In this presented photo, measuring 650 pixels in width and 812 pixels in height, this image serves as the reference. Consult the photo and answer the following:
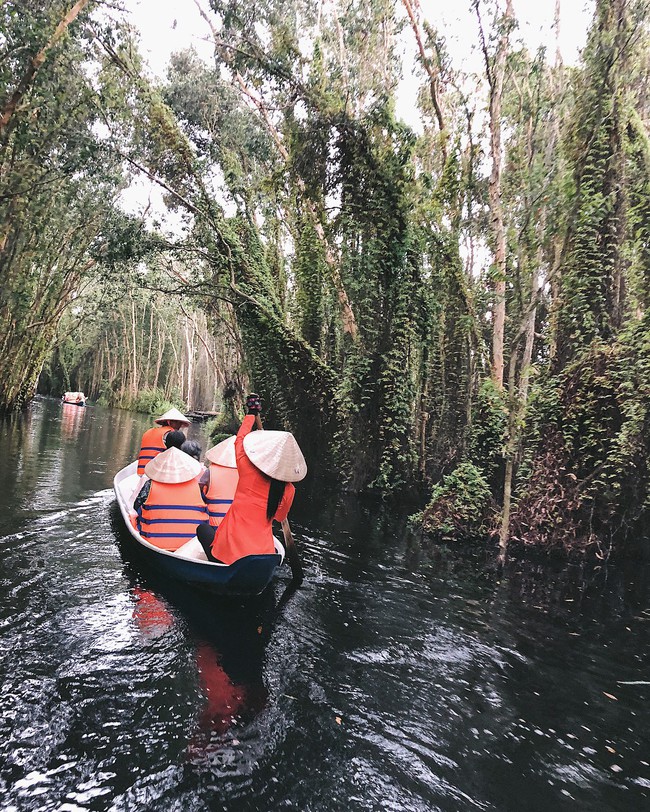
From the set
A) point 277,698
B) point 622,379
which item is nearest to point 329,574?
point 277,698

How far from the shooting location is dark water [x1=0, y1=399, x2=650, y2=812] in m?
3.10

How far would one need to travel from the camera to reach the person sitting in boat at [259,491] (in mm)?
4695

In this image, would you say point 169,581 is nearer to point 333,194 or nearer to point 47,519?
point 47,519

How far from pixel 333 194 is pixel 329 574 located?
8292 mm

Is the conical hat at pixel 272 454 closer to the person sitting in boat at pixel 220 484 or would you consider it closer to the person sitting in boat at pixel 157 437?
the person sitting in boat at pixel 220 484

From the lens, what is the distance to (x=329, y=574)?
707 centimetres

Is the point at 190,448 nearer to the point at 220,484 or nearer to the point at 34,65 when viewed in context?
the point at 220,484

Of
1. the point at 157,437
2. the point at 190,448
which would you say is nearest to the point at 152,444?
the point at 157,437

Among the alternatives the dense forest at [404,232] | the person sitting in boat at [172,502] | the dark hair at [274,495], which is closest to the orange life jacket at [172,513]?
the person sitting in boat at [172,502]

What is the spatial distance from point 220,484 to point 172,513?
0.79 m

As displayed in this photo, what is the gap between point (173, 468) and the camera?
6.02m

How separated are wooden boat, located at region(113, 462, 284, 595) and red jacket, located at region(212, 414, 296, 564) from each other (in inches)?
3.4

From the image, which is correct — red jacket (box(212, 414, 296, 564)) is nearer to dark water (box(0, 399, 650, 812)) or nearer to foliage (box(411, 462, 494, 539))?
dark water (box(0, 399, 650, 812))

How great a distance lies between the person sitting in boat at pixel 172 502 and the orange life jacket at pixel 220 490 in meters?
0.46
